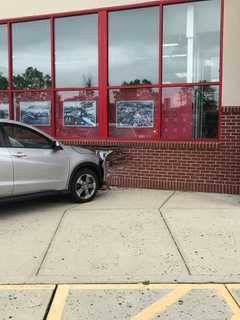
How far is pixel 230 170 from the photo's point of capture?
8.91m

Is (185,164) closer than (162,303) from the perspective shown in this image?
No

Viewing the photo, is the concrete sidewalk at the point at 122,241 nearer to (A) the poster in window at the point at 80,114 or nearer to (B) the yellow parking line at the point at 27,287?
(B) the yellow parking line at the point at 27,287

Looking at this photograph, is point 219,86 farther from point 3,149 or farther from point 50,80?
point 3,149

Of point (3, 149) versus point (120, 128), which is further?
point (120, 128)

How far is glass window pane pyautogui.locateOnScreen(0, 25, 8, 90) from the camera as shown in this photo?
1081 centimetres

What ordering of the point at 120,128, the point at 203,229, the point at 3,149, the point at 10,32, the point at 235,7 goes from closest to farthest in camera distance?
the point at 203,229
the point at 3,149
the point at 235,7
the point at 120,128
the point at 10,32

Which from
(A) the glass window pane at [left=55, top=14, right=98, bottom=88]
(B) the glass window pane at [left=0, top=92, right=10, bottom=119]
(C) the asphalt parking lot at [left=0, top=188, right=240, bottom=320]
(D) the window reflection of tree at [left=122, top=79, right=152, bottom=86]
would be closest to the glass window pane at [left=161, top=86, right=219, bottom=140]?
(D) the window reflection of tree at [left=122, top=79, right=152, bottom=86]

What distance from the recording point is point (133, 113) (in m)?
9.81

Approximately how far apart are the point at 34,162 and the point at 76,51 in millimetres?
4237

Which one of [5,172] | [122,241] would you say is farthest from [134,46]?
[122,241]

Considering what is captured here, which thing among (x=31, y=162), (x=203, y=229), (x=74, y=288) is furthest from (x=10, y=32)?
(x=74, y=288)

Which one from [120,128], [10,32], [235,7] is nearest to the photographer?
[235,7]

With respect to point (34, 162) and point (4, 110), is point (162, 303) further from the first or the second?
point (4, 110)

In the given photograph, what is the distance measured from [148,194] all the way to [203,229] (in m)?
2.79
